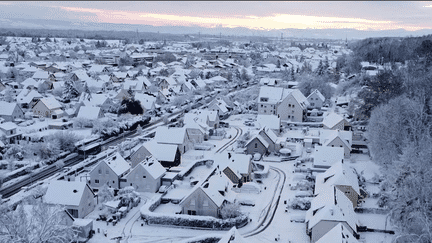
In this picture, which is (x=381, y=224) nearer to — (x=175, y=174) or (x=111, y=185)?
(x=175, y=174)

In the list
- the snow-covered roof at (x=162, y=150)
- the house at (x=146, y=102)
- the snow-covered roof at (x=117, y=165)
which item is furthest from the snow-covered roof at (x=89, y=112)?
the snow-covered roof at (x=117, y=165)

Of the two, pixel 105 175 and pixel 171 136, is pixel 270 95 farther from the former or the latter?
pixel 105 175

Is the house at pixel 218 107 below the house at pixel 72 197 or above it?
above

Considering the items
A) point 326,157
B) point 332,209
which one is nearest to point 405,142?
point 326,157

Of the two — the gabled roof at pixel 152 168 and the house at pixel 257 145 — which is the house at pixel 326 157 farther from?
the gabled roof at pixel 152 168

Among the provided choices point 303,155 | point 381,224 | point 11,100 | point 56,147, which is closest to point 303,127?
point 303,155

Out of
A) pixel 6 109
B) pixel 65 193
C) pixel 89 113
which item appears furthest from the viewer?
pixel 89 113
